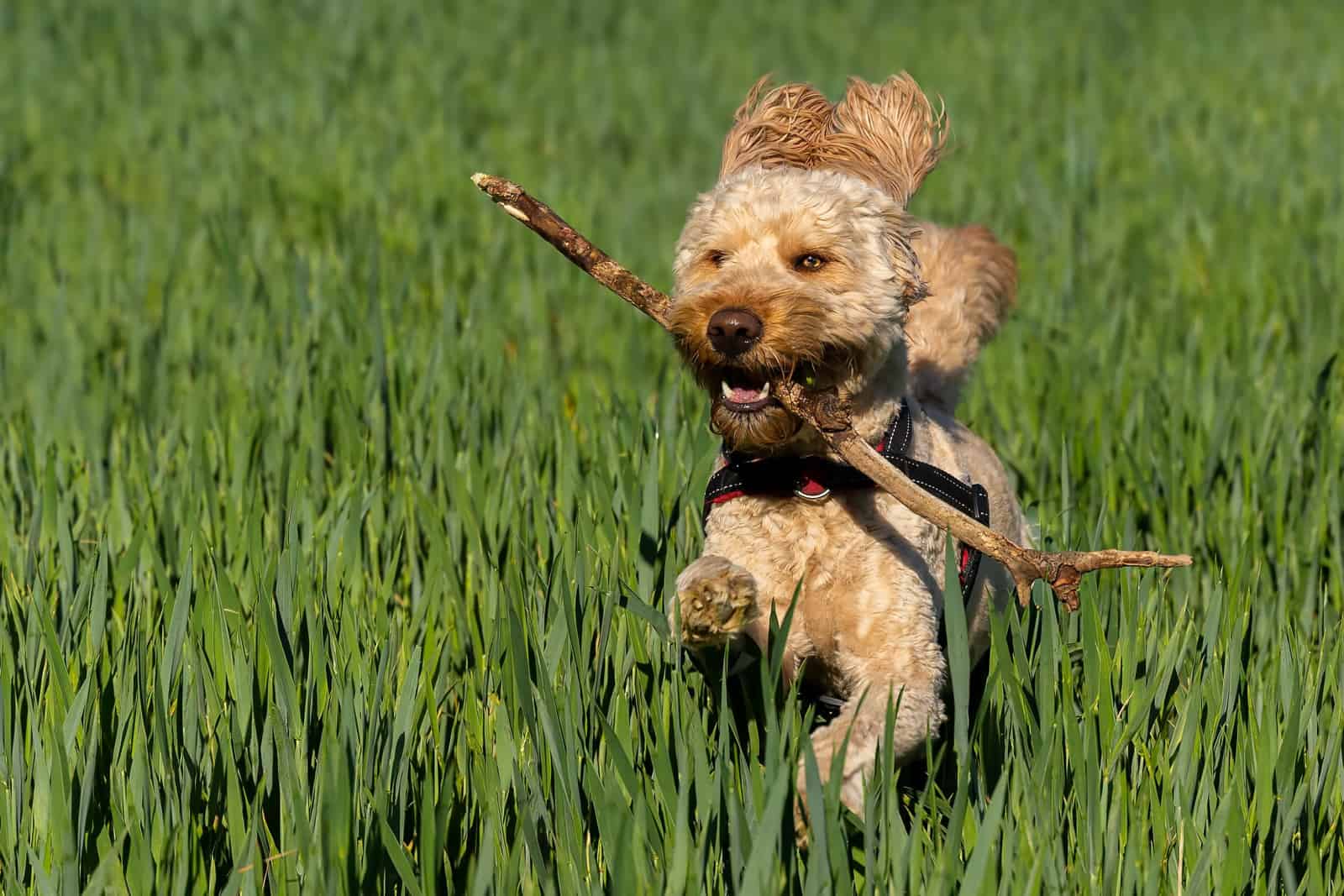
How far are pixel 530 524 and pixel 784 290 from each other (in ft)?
4.86

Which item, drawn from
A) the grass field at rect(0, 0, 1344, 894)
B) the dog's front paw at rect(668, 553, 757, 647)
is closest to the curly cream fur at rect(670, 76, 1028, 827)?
the dog's front paw at rect(668, 553, 757, 647)

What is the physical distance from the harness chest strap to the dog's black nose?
327 millimetres

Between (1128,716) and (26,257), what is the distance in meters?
5.56

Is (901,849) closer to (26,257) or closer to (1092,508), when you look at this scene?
(1092,508)

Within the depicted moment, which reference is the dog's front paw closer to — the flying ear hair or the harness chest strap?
the harness chest strap

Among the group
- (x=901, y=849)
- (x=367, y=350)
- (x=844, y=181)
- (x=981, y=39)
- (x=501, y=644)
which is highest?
(x=981, y=39)

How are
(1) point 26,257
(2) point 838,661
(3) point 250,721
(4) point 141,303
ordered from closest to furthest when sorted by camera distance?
(3) point 250,721 → (2) point 838,661 → (4) point 141,303 → (1) point 26,257

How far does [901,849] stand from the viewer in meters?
2.37

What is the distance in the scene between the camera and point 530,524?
414cm

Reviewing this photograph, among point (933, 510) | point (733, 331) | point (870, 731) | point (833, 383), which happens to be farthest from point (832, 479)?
point (870, 731)

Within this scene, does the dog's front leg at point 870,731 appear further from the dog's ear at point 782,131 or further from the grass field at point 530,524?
the dog's ear at point 782,131

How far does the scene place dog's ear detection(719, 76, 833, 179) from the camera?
335cm

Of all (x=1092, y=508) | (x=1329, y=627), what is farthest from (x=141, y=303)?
(x=1329, y=627)

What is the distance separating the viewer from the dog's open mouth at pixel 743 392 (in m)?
2.81
